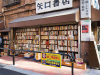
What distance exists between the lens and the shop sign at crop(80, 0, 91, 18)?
572 cm

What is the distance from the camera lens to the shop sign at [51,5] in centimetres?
648

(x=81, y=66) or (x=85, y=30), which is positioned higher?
(x=85, y=30)

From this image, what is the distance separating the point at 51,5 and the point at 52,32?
212cm

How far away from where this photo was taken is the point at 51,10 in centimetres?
717

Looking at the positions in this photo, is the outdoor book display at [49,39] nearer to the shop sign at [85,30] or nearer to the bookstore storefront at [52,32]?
the bookstore storefront at [52,32]

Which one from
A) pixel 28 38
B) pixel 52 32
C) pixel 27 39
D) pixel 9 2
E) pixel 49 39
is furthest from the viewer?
pixel 9 2

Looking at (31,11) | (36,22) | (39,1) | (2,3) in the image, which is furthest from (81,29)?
(2,3)

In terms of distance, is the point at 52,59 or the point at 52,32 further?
the point at 52,32

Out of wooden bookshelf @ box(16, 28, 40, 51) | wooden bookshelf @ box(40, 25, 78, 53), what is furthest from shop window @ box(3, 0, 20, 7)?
wooden bookshelf @ box(40, 25, 78, 53)

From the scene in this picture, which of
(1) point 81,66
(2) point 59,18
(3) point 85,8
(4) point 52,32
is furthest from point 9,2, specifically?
(1) point 81,66

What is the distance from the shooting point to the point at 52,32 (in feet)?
24.9

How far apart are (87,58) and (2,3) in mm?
10883

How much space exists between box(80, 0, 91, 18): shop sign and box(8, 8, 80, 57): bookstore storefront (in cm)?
37

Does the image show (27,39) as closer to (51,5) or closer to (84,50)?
(51,5)
